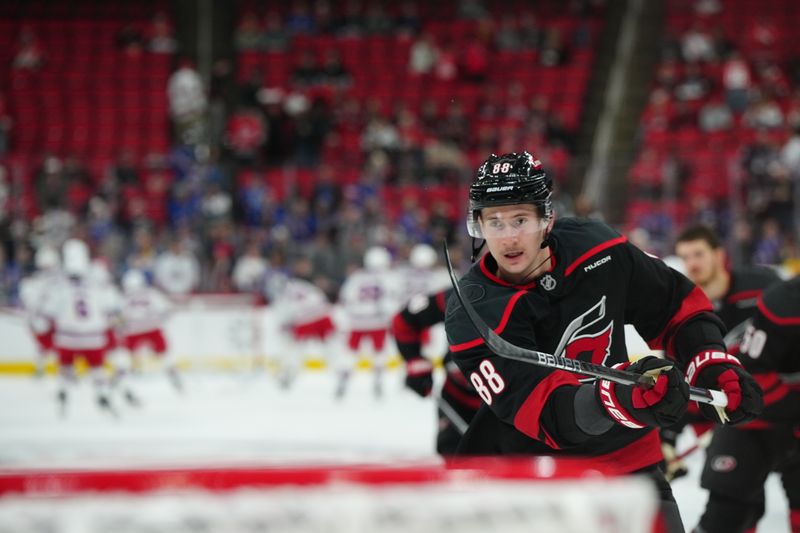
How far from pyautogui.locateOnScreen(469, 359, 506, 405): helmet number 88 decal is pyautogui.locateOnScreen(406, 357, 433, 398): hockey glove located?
2.02 metres

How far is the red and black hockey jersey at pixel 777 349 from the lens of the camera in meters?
3.05

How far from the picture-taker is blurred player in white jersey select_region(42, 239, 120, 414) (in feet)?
28.6

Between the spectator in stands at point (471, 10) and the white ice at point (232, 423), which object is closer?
the white ice at point (232, 423)

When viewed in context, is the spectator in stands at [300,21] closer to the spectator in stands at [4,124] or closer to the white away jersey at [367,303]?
the spectator in stands at [4,124]

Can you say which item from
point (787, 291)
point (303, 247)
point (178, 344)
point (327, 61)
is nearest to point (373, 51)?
point (327, 61)

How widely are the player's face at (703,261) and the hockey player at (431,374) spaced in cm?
97

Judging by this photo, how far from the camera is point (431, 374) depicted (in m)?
4.40

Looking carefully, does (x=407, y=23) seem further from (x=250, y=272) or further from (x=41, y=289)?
(x=41, y=289)

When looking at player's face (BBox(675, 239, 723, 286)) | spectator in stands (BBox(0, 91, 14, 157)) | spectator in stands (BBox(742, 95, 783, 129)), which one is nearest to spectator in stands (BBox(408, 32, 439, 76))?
spectator in stands (BBox(742, 95, 783, 129))

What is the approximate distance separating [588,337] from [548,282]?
162 millimetres

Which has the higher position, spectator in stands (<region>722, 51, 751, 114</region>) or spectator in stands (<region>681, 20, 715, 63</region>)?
spectator in stands (<region>681, 20, 715, 63</region>)

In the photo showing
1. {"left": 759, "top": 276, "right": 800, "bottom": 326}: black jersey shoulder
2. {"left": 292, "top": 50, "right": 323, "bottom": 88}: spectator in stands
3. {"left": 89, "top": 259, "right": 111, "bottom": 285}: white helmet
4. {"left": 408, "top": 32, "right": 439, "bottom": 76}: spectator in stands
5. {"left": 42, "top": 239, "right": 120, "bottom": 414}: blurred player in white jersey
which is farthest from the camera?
{"left": 408, "top": 32, "right": 439, "bottom": 76}: spectator in stands

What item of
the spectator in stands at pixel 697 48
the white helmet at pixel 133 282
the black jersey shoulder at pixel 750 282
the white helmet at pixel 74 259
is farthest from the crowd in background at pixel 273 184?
the black jersey shoulder at pixel 750 282

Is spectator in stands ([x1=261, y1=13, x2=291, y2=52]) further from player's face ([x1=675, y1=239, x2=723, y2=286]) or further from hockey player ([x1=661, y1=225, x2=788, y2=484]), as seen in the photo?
player's face ([x1=675, y1=239, x2=723, y2=286])
